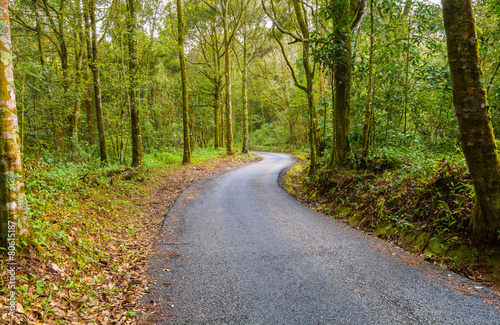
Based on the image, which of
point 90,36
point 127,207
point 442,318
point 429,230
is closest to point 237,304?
point 442,318

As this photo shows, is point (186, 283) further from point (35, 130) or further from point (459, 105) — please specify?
point (35, 130)

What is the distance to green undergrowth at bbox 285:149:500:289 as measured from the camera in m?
3.63

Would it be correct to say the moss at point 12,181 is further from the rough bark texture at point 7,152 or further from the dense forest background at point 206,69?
the dense forest background at point 206,69

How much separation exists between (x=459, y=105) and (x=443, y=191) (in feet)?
6.27

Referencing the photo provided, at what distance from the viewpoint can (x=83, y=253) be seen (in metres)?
4.07

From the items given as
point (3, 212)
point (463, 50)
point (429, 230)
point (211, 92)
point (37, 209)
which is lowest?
point (429, 230)

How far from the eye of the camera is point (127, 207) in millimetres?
7215

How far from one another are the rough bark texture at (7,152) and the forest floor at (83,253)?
1.08ft

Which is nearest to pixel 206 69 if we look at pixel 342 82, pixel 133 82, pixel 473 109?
pixel 133 82

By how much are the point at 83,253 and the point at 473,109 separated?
6.26m

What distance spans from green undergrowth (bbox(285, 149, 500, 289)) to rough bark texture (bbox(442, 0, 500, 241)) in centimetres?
45

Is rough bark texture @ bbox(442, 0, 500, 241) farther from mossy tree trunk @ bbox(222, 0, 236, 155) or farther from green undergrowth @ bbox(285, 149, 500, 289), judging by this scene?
mossy tree trunk @ bbox(222, 0, 236, 155)

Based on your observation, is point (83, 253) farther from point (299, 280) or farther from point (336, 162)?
point (336, 162)

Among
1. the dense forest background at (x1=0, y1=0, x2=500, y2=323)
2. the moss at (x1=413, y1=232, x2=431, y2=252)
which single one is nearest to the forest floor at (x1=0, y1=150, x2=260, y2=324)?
the dense forest background at (x1=0, y1=0, x2=500, y2=323)
